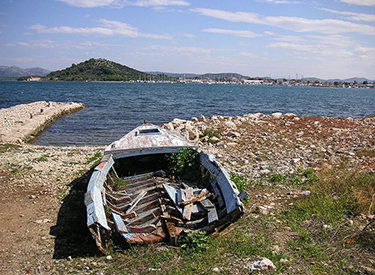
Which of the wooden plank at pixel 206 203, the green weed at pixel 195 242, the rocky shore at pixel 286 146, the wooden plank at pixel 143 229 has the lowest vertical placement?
the green weed at pixel 195 242

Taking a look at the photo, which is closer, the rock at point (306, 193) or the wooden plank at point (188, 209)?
the wooden plank at point (188, 209)

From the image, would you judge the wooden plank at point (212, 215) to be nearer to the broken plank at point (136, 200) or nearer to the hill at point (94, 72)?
the broken plank at point (136, 200)

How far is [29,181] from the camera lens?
866 centimetres

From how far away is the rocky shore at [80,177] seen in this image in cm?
502

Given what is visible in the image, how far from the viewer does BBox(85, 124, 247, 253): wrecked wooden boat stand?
17.3 ft

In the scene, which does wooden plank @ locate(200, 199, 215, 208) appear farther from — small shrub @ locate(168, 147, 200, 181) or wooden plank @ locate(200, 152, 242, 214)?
small shrub @ locate(168, 147, 200, 181)

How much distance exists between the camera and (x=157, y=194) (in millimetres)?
6887

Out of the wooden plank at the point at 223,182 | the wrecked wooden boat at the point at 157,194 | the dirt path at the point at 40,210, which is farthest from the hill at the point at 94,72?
the wooden plank at the point at 223,182

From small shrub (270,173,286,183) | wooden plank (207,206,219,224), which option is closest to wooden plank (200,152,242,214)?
wooden plank (207,206,219,224)

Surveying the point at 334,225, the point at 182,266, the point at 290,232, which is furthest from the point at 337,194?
the point at 182,266

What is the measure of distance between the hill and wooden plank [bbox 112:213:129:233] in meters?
155

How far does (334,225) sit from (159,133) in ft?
17.8

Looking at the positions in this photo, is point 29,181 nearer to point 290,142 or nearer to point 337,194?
point 337,194

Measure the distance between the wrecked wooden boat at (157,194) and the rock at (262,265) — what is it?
2.84 feet
